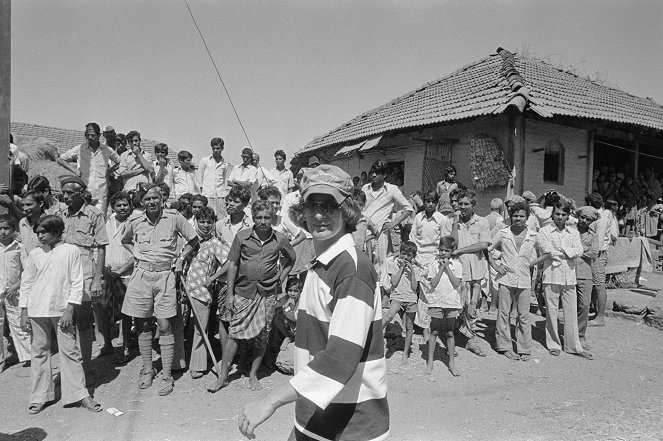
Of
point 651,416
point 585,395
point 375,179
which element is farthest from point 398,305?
point 651,416

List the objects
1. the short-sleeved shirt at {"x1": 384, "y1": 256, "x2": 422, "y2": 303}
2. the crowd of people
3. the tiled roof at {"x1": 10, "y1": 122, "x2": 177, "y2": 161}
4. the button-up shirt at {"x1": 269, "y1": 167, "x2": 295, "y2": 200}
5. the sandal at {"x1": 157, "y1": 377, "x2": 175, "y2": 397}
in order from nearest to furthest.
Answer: the crowd of people → the sandal at {"x1": 157, "y1": 377, "x2": 175, "y2": 397} → the short-sleeved shirt at {"x1": 384, "y1": 256, "x2": 422, "y2": 303} → the button-up shirt at {"x1": 269, "y1": 167, "x2": 295, "y2": 200} → the tiled roof at {"x1": 10, "y1": 122, "x2": 177, "y2": 161}

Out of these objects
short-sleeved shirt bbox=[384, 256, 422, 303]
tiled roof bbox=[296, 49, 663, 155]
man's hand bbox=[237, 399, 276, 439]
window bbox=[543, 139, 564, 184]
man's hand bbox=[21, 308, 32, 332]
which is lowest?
man's hand bbox=[21, 308, 32, 332]

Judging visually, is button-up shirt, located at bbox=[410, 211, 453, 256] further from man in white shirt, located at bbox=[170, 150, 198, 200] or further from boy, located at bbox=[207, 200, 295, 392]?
man in white shirt, located at bbox=[170, 150, 198, 200]

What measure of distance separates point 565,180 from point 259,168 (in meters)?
6.99

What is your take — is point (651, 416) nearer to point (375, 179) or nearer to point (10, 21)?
point (375, 179)

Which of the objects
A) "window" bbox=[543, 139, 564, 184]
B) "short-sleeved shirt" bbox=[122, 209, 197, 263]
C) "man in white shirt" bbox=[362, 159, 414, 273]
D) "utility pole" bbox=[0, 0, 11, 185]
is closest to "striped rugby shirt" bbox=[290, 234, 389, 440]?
"short-sleeved shirt" bbox=[122, 209, 197, 263]

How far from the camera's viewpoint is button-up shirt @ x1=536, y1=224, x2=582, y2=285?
237 inches

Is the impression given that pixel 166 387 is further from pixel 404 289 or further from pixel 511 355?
pixel 511 355

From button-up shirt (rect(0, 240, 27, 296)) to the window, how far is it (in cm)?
985

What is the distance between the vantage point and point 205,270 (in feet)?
16.3

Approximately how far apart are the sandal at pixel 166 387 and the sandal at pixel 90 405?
21.9 inches

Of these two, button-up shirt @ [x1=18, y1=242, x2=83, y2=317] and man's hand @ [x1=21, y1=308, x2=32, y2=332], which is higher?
button-up shirt @ [x1=18, y1=242, x2=83, y2=317]

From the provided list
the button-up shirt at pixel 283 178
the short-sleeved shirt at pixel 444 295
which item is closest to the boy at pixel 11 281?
the short-sleeved shirt at pixel 444 295

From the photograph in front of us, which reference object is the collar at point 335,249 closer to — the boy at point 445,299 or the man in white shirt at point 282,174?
the boy at point 445,299
